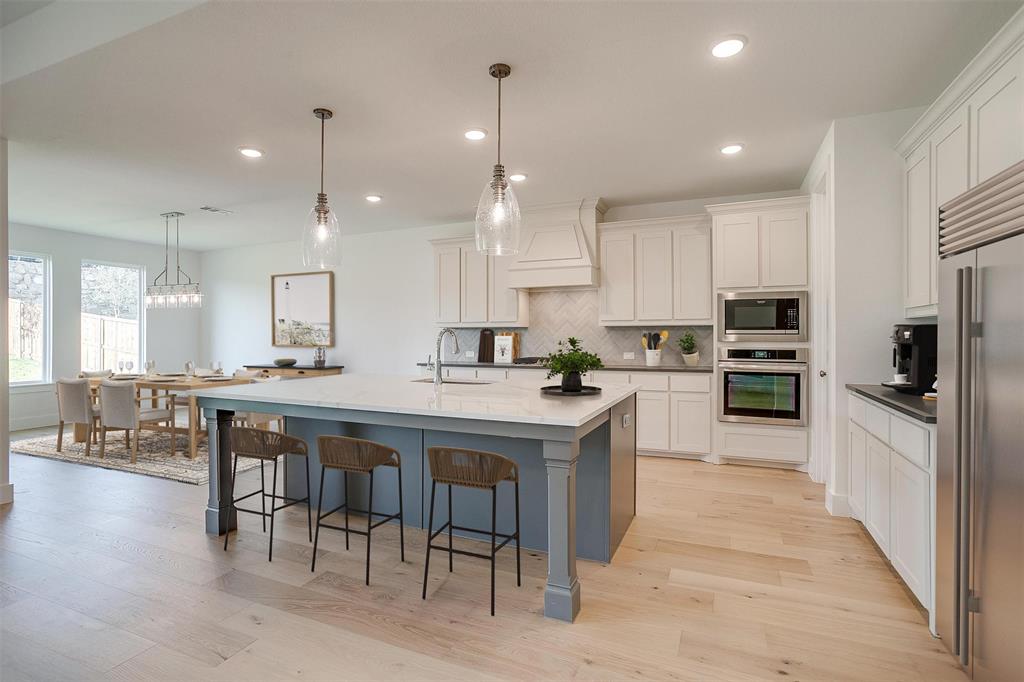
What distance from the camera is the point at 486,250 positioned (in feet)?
9.22

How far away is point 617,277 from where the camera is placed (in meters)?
5.53

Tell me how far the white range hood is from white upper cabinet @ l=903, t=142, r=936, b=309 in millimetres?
2723

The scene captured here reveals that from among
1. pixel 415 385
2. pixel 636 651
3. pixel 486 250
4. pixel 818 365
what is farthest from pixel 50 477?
pixel 818 365

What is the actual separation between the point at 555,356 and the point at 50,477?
467cm

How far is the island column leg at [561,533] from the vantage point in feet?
7.44

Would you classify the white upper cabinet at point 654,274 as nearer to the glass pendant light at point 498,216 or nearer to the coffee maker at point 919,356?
the coffee maker at point 919,356

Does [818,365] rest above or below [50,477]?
above

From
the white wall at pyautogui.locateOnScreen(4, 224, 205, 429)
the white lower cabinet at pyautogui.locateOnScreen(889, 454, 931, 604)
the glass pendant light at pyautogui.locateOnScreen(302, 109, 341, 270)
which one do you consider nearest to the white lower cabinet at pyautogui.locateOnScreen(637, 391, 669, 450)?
the white lower cabinet at pyautogui.locateOnScreen(889, 454, 931, 604)

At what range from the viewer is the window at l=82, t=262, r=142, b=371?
7418 mm

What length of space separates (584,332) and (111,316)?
6.97m

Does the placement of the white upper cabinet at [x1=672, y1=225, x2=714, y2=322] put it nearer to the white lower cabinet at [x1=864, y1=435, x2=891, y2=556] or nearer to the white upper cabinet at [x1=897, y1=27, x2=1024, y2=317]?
the white upper cabinet at [x1=897, y1=27, x2=1024, y2=317]

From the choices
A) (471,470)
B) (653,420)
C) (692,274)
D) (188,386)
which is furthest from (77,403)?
(692,274)

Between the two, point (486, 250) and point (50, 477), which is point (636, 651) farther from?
point (50, 477)

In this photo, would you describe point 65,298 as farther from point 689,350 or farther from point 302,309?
point 689,350
